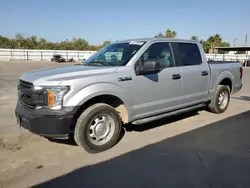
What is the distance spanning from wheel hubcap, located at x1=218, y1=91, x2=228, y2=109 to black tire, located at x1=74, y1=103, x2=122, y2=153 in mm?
3679

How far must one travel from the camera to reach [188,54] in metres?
6.18

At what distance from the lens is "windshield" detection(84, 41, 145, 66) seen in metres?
5.16

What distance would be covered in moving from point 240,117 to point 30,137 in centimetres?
502

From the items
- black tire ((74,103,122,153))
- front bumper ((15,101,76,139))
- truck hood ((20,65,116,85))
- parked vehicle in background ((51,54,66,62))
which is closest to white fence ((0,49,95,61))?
parked vehicle in background ((51,54,66,62))

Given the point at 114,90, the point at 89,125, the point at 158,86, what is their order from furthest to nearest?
1. the point at 158,86
2. the point at 114,90
3. the point at 89,125

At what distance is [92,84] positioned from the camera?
4.39 metres

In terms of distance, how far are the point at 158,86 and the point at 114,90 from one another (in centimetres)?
106

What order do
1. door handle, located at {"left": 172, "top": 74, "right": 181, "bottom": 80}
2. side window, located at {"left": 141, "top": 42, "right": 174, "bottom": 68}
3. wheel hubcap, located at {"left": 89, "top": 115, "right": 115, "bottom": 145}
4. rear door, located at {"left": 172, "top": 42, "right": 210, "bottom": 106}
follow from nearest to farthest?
wheel hubcap, located at {"left": 89, "top": 115, "right": 115, "bottom": 145} → side window, located at {"left": 141, "top": 42, "right": 174, "bottom": 68} → door handle, located at {"left": 172, "top": 74, "right": 181, "bottom": 80} → rear door, located at {"left": 172, "top": 42, "right": 210, "bottom": 106}

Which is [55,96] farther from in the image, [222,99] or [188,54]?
[222,99]

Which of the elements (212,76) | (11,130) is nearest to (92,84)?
(11,130)

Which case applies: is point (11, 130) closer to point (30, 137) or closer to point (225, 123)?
point (30, 137)

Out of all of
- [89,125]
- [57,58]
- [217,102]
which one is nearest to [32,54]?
[57,58]

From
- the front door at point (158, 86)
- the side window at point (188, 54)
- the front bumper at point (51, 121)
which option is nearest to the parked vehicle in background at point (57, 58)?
the side window at point (188, 54)

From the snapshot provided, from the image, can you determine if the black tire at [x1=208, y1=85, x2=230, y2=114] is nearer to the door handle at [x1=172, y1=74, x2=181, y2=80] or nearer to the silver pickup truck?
the silver pickup truck
